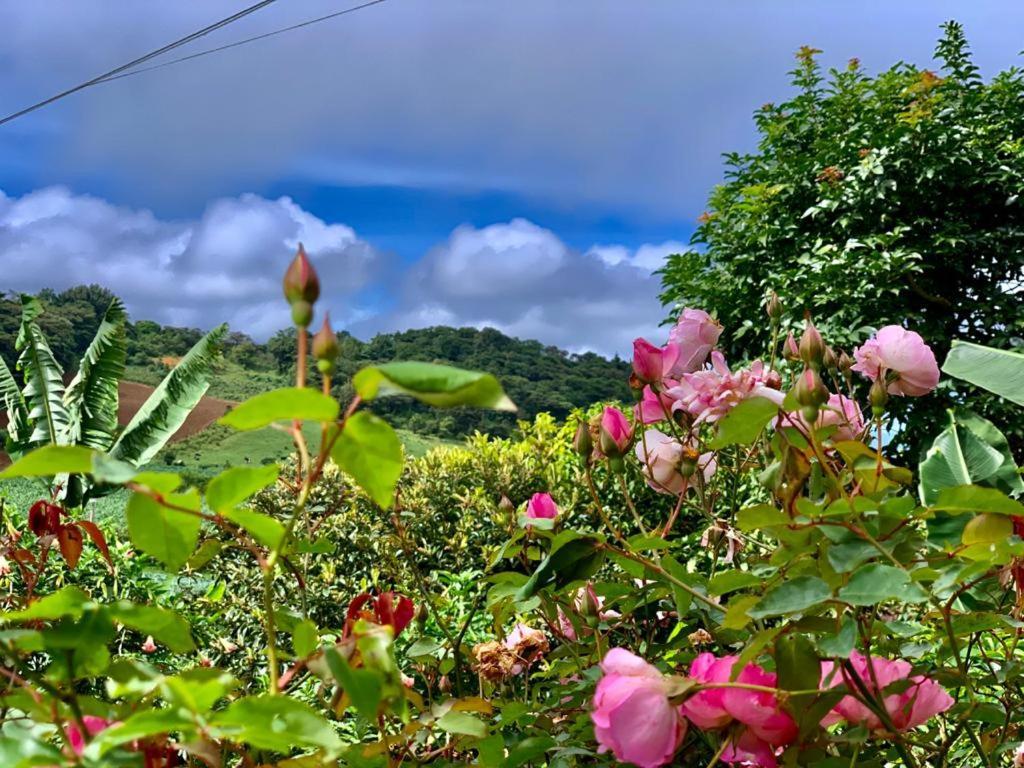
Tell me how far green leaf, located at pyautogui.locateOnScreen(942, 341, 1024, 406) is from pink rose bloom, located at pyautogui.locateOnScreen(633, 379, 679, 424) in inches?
49.2

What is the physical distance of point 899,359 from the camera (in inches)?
37.7

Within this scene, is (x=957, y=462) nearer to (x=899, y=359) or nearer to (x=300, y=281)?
(x=899, y=359)

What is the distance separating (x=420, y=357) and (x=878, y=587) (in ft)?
62.9

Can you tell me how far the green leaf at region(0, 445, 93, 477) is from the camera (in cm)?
42

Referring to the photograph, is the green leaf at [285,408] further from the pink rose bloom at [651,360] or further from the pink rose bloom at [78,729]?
the pink rose bloom at [651,360]

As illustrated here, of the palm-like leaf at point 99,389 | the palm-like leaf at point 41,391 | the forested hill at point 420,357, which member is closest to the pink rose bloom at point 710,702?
the palm-like leaf at point 99,389

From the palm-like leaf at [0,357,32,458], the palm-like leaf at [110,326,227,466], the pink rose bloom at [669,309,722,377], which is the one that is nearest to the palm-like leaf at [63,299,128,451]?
the palm-like leaf at [0,357,32,458]

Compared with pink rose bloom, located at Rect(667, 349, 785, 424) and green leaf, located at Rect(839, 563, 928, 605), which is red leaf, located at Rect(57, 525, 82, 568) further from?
green leaf, located at Rect(839, 563, 928, 605)

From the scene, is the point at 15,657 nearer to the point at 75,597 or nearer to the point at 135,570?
the point at 75,597

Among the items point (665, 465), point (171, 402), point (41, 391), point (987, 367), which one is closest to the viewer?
point (665, 465)

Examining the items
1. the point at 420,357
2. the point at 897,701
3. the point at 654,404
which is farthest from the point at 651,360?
the point at 420,357

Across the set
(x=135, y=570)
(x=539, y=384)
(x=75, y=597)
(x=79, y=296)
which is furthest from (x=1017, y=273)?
(x=79, y=296)

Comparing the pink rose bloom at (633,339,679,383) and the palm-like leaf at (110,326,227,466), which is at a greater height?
the palm-like leaf at (110,326,227,466)

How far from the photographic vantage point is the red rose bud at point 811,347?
848 mm
